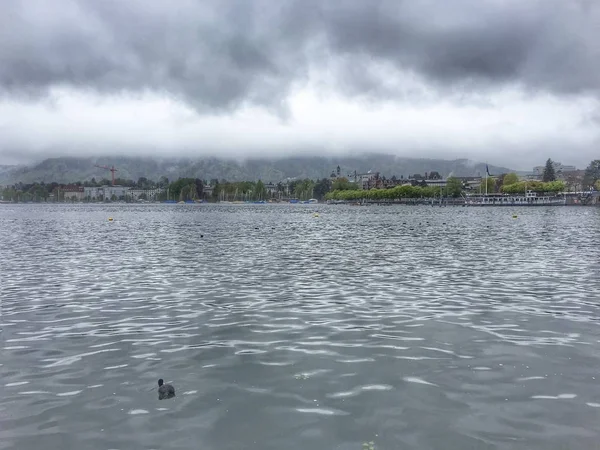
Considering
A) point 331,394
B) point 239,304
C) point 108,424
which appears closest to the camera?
point 108,424

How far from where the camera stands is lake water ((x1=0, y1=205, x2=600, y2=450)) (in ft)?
40.5

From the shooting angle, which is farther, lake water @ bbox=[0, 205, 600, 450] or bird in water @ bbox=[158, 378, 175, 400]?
bird in water @ bbox=[158, 378, 175, 400]

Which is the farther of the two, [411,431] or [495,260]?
[495,260]

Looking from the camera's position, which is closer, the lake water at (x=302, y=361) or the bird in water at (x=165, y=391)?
the lake water at (x=302, y=361)

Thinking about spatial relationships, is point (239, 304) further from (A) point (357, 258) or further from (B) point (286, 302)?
(A) point (357, 258)

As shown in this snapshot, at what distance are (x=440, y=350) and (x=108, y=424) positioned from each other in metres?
10.4

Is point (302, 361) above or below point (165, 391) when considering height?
below

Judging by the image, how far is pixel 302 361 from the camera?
56.2 ft

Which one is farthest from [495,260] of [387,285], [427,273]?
[387,285]

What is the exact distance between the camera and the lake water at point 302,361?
12352 millimetres

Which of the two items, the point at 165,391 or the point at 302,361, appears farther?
the point at 302,361

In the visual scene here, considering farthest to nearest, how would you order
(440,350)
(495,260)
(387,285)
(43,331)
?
(495,260) < (387,285) < (43,331) < (440,350)

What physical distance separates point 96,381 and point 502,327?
14423mm

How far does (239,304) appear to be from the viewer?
26.2m
